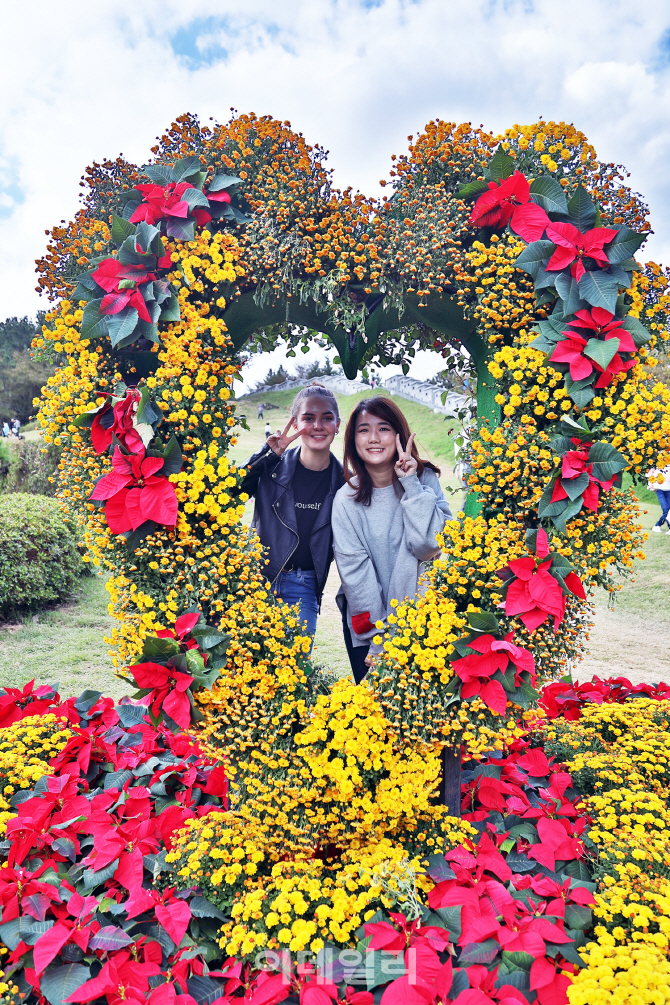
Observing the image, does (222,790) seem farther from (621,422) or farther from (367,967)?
(621,422)

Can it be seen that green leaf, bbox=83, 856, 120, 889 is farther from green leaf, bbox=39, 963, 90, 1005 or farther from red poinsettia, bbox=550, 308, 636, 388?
red poinsettia, bbox=550, 308, 636, 388

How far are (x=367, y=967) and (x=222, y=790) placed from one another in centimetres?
121

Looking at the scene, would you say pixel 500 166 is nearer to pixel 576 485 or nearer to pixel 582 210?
pixel 582 210

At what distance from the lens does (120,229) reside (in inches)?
102

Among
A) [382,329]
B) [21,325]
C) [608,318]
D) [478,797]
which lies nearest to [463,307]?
[382,329]

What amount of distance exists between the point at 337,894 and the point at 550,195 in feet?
9.94

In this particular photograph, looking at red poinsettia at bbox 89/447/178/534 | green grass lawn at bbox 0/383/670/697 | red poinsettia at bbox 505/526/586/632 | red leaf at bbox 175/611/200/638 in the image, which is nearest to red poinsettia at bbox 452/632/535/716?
red poinsettia at bbox 505/526/586/632

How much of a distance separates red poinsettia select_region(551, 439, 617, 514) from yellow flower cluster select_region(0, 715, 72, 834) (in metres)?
2.98

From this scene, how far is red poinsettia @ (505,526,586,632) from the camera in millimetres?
2436

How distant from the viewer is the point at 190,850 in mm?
2504

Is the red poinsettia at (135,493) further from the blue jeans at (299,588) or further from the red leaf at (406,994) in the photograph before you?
the red leaf at (406,994)

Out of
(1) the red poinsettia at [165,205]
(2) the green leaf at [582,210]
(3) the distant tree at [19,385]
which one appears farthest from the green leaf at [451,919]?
(3) the distant tree at [19,385]

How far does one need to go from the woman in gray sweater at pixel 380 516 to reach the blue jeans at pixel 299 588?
0.83 feet

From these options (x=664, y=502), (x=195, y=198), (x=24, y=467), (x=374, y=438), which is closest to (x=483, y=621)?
(x=374, y=438)
